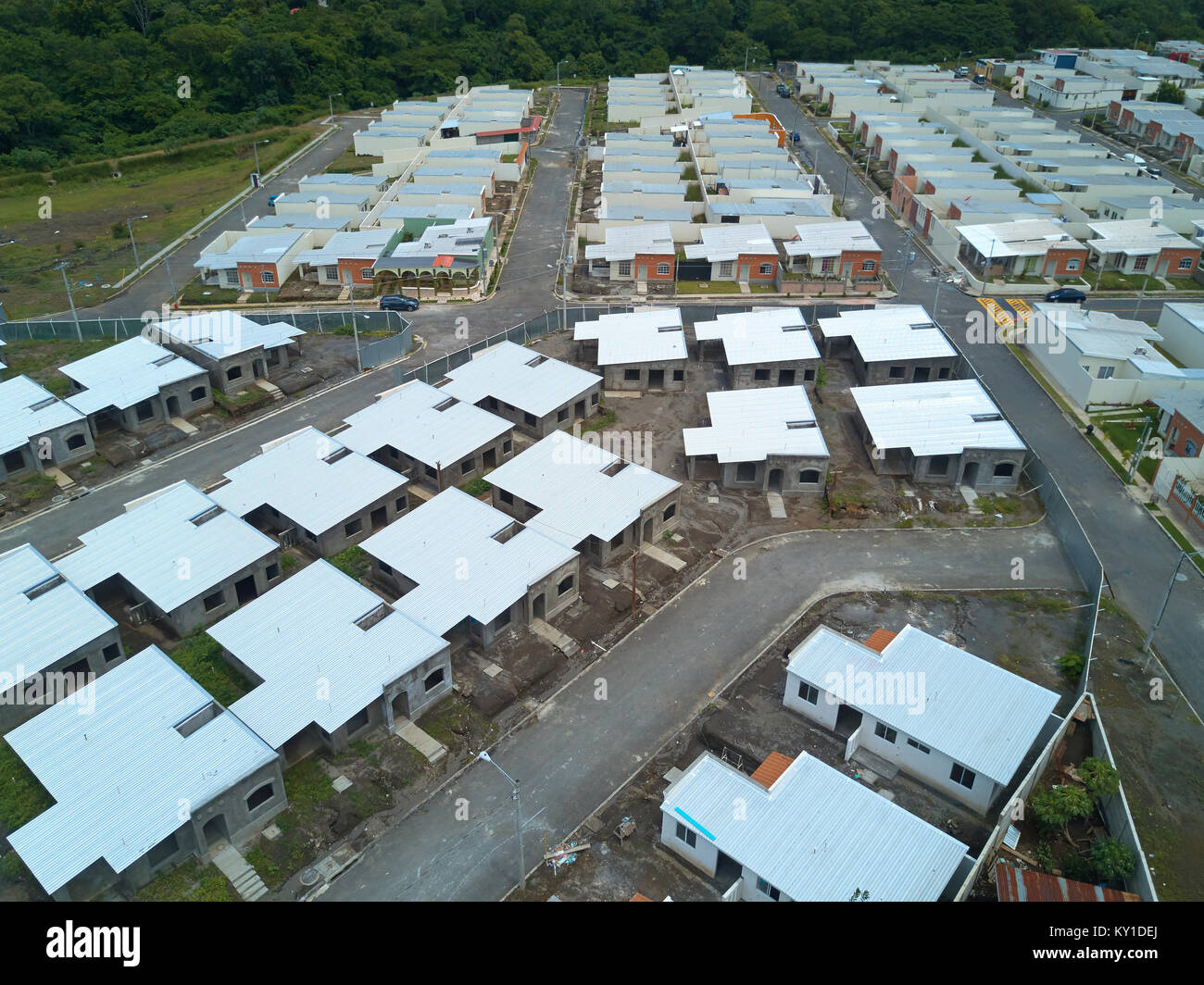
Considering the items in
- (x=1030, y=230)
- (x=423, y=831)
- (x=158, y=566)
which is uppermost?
(x=1030, y=230)

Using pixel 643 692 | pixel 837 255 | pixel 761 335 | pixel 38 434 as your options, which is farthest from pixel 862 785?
pixel 837 255

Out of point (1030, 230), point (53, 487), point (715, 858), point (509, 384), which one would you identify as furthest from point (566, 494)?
point (1030, 230)

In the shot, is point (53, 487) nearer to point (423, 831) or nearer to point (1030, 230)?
point (423, 831)

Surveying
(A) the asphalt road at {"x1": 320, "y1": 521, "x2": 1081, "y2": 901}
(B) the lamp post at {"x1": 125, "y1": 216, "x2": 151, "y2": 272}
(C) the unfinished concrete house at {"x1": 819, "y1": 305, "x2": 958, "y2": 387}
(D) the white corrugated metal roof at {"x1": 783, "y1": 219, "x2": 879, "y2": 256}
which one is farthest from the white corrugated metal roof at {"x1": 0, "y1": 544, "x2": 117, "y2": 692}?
(D) the white corrugated metal roof at {"x1": 783, "y1": 219, "x2": 879, "y2": 256}

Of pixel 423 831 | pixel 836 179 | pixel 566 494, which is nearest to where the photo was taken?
pixel 423 831

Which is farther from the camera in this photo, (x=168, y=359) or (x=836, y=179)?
(x=836, y=179)

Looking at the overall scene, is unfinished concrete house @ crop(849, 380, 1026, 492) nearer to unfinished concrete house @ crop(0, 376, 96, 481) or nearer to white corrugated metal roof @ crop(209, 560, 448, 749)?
white corrugated metal roof @ crop(209, 560, 448, 749)

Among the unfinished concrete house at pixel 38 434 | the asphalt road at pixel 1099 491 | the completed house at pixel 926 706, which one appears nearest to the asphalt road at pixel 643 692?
the asphalt road at pixel 1099 491

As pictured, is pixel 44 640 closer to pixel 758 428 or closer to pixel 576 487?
pixel 576 487
